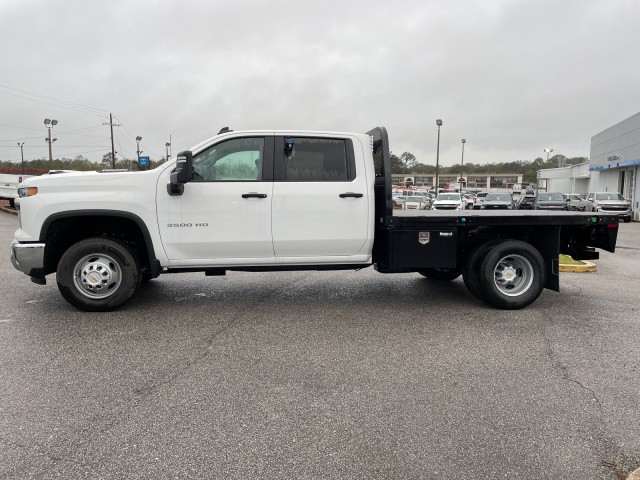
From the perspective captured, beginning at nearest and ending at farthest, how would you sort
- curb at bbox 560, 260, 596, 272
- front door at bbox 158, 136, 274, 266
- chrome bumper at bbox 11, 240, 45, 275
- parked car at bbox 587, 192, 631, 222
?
1. chrome bumper at bbox 11, 240, 45, 275
2. front door at bbox 158, 136, 274, 266
3. curb at bbox 560, 260, 596, 272
4. parked car at bbox 587, 192, 631, 222

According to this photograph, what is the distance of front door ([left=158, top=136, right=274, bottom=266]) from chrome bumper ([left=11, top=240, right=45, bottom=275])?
136 cm

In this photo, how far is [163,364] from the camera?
4391 millimetres

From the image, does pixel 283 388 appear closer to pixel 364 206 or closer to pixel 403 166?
pixel 364 206

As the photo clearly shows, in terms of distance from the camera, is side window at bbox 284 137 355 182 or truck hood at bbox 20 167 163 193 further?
side window at bbox 284 137 355 182

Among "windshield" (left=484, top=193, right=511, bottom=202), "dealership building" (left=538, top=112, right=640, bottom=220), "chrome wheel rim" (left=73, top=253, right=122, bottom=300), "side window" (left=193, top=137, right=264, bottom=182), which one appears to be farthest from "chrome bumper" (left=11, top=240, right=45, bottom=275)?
"dealership building" (left=538, top=112, right=640, bottom=220)

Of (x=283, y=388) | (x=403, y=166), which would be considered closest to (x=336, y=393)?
(x=283, y=388)

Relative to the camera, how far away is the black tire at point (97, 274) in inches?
229

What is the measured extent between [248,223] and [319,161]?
1.12 meters

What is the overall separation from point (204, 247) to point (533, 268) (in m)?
4.01

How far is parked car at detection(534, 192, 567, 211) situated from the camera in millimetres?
30984

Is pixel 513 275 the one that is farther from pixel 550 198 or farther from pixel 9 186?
pixel 9 186

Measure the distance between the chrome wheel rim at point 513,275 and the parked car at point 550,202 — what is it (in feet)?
85.3

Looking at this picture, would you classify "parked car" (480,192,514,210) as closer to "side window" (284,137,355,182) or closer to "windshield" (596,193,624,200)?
"windshield" (596,193,624,200)

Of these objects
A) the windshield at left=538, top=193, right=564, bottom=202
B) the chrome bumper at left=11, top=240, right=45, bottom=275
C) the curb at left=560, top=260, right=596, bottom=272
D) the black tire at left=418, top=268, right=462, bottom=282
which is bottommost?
the curb at left=560, top=260, right=596, bottom=272
